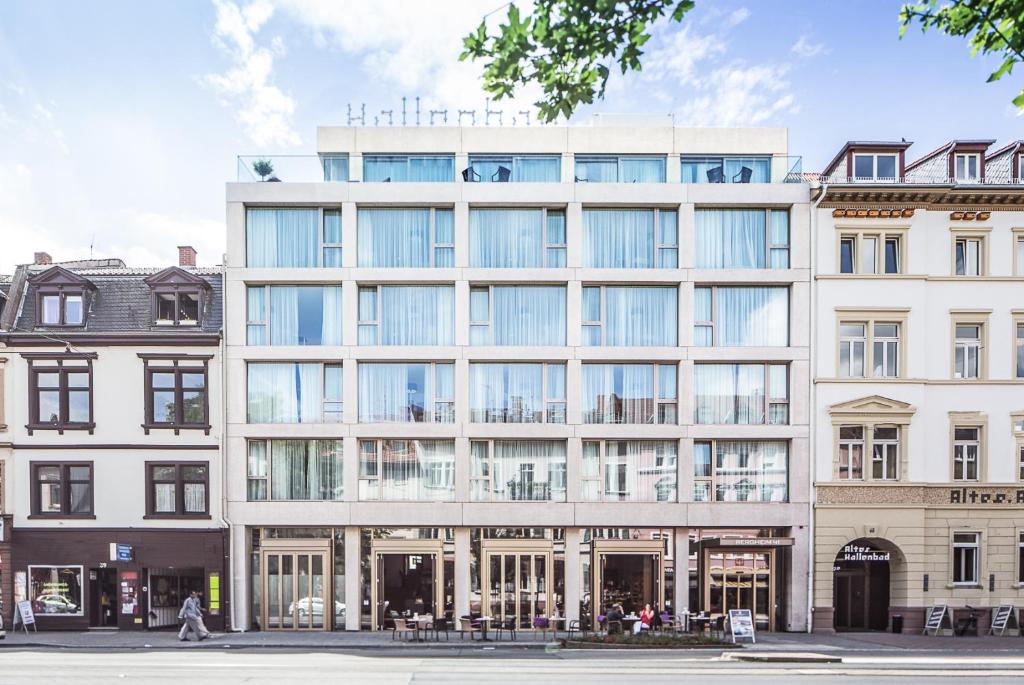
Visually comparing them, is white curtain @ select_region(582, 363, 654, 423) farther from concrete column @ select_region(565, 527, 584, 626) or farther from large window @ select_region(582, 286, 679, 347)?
concrete column @ select_region(565, 527, 584, 626)

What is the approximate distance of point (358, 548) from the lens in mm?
24453

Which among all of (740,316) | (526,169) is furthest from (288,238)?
(740,316)

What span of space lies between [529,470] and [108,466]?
15360 millimetres

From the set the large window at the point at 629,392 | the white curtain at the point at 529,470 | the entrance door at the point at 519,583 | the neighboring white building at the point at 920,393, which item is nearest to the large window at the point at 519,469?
the white curtain at the point at 529,470

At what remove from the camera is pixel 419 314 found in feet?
82.0

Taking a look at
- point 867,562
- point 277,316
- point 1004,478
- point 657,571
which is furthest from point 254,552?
point 1004,478

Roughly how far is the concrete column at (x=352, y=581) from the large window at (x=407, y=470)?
1.44m

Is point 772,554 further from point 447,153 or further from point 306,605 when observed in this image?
point 447,153

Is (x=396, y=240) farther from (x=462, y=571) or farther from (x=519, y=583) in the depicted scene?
(x=519, y=583)

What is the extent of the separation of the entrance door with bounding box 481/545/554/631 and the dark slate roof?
43.8 ft

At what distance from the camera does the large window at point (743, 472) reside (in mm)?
24719

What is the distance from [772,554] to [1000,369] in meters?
10.5

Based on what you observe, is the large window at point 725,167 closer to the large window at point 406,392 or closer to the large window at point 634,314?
the large window at point 634,314

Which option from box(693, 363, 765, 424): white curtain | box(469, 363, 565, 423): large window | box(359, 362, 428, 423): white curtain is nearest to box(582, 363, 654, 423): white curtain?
box(469, 363, 565, 423): large window
